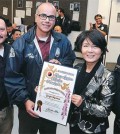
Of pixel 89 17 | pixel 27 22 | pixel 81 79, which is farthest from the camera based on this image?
pixel 27 22

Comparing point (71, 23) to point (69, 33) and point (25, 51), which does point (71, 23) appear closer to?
point (69, 33)

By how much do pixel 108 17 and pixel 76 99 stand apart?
5.07 metres

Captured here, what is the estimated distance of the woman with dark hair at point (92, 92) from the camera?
1473 mm

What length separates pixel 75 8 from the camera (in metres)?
6.86

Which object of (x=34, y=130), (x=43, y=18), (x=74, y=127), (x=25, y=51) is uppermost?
(x=43, y=18)

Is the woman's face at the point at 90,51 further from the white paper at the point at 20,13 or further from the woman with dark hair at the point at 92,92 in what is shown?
the white paper at the point at 20,13

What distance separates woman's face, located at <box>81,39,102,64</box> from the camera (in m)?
1.51

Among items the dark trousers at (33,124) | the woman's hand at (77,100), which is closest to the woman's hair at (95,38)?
the woman's hand at (77,100)

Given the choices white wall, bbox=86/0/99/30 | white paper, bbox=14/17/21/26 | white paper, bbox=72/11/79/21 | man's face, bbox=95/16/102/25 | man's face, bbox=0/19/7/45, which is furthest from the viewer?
white paper, bbox=14/17/21/26

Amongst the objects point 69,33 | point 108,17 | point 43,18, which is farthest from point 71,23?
point 43,18

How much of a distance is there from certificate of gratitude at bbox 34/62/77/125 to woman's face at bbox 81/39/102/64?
0.13 m

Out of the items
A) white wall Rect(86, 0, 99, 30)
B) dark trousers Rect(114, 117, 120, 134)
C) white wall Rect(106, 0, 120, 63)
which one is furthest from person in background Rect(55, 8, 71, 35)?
dark trousers Rect(114, 117, 120, 134)

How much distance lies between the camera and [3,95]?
1756 millimetres

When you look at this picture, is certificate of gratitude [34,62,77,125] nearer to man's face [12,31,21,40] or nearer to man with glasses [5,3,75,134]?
man with glasses [5,3,75,134]
